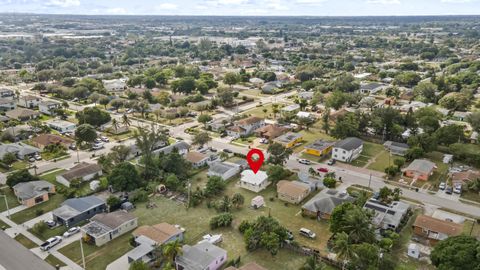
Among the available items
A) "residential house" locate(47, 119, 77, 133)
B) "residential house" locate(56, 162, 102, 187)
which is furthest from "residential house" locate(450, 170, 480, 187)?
"residential house" locate(47, 119, 77, 133)

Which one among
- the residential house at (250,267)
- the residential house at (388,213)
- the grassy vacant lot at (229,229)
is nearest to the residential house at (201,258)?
the grassy vacant lot at (229,229)

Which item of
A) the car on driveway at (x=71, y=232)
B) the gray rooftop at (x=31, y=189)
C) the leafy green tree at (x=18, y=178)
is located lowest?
the car on driveway at (x=71, y=232)

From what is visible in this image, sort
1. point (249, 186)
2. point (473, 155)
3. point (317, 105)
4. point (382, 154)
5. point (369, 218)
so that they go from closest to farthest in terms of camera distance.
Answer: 1. point (369, 218)
2. point (249, 186)
3. point (473, 155)
4. point (382, 154)
5. point (317, 105)

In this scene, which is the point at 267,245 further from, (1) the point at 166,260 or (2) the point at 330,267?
(1) the point at 166,260

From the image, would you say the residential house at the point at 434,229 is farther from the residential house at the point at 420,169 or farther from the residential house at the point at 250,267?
the residential house at the point at 250,267

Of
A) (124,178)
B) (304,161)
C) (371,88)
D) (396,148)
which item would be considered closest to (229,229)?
(124,178)

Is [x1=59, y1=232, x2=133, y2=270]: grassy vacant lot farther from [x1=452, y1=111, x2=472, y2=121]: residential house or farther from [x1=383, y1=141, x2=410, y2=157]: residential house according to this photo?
[x1=452, y1=111, x2=472, y2=121]: residential house

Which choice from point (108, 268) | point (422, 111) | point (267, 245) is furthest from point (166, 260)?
point (422, 111)
